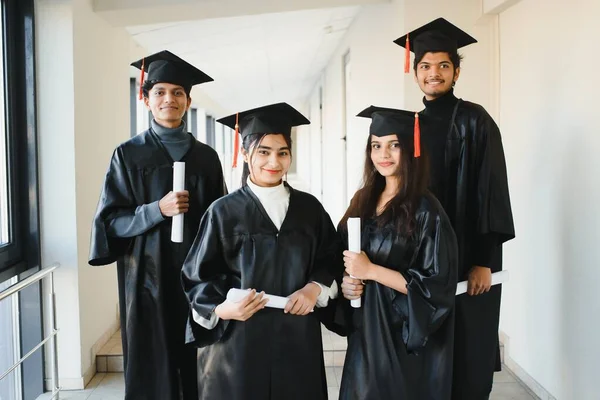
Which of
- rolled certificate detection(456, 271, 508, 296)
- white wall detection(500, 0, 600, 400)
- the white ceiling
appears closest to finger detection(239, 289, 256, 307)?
rolled certificate detection(456, 271, 508, 296)

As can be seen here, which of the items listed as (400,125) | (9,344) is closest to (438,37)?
(400,125)

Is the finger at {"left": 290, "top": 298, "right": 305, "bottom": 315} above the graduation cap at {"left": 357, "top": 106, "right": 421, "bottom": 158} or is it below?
below

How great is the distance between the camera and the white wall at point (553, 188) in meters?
2.57

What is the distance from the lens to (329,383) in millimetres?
3471

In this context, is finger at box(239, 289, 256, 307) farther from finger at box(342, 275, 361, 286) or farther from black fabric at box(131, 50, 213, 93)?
black fabric at box(131, 50, 213, 93)

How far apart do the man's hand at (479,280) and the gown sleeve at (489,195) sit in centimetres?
3

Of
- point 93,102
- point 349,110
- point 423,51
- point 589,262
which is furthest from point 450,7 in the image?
point 349,110

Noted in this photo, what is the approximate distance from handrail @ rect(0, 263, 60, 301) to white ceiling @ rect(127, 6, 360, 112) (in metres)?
2.11

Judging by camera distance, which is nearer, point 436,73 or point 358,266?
point 358,266

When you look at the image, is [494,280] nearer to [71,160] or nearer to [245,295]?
[245,295]

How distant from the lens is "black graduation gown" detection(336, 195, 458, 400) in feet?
6.07

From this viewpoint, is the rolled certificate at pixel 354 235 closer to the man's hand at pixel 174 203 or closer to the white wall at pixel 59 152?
the man's hand at pixel 174 203

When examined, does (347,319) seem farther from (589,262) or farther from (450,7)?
(450,7)

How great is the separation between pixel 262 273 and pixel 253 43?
4.41m
